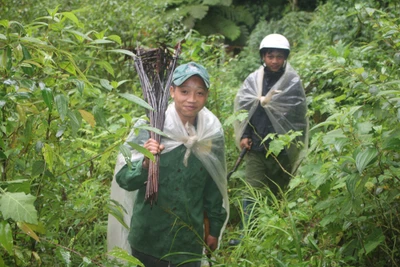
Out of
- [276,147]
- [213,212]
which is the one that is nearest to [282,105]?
[276,147]

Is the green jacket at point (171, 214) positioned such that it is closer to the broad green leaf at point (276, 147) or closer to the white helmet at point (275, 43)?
the broad green leaf at point (276, 147)

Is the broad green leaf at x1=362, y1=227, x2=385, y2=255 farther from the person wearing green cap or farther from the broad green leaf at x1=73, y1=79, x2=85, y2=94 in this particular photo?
the broad green leaf at x1=73, y1=79, x2=85, y2=94

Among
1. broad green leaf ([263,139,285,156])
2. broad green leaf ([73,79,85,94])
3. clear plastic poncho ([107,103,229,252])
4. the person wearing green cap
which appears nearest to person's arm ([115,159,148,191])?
the person wearing green cap

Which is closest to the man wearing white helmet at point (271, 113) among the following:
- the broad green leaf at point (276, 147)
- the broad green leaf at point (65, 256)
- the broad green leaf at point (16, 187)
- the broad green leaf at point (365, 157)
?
the broad green leaf at point (276, 147)

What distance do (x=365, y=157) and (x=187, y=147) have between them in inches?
54.9

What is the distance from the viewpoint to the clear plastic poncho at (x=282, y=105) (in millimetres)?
5590

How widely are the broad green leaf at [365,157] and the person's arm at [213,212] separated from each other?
55.6 inches

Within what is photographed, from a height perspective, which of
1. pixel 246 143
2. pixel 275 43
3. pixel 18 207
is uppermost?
pixel 275 43

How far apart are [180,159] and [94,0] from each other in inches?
262

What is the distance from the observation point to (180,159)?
12.2ft

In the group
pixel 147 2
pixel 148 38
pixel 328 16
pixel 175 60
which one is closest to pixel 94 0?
pixel 147 2

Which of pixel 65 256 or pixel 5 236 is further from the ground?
pixel 5 236

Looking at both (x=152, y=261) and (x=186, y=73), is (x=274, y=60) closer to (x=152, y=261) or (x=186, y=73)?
(x=186, y=73)

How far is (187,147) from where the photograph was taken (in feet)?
12.3
